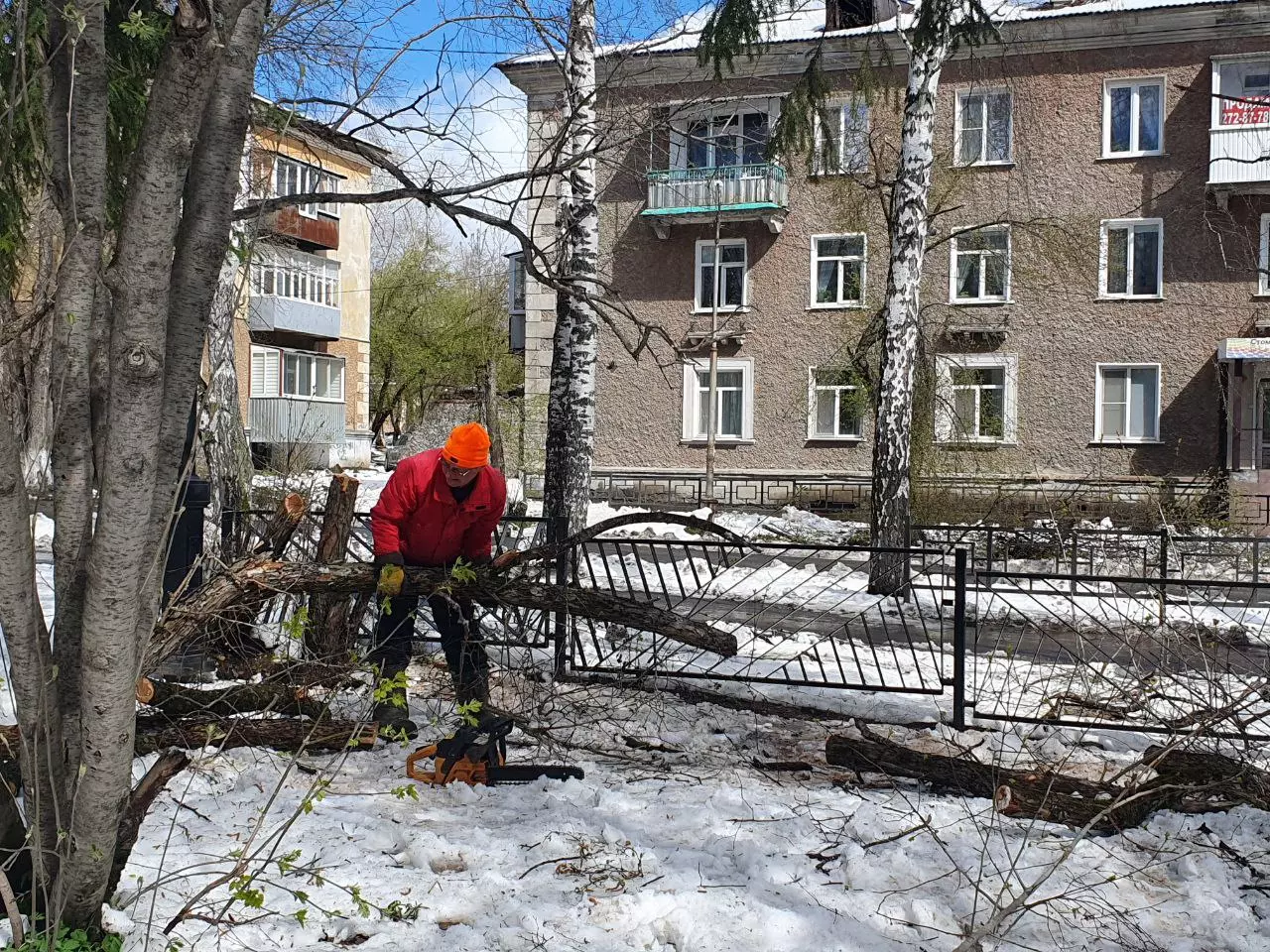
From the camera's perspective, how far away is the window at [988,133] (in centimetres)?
2227

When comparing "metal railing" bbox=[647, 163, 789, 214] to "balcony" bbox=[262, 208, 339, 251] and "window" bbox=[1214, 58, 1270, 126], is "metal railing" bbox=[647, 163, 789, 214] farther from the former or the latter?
"balcony" bbox=[262, 208, 339, 251]

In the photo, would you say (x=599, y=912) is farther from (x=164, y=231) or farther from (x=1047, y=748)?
(x=1047, y=748)

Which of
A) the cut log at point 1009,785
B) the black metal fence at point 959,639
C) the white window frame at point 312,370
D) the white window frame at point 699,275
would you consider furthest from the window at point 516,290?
the cut log at point 1009,785

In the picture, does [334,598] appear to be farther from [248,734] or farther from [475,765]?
[475,765]

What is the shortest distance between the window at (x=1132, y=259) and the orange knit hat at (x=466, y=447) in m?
20.1

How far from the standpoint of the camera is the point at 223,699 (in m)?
4.65

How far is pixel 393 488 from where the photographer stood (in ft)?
16.9

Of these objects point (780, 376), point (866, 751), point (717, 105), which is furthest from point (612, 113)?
point (780, 376)

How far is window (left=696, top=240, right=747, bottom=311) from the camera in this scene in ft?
80.3

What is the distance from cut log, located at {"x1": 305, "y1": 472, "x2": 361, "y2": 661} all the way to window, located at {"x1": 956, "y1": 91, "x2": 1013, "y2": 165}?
18888 mm

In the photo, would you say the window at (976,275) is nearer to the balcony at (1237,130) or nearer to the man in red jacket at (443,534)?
the balcony at (1237,130)

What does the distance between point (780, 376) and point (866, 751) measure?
19876 millimetres

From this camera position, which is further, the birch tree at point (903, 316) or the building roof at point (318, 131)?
the birch tree at point (903, 316)

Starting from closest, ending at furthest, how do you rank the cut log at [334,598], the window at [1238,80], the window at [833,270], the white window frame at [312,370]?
the cut log at [334,598] → the window at [1238,80] → the window at [833,270] → the white window frame at [312,370]
